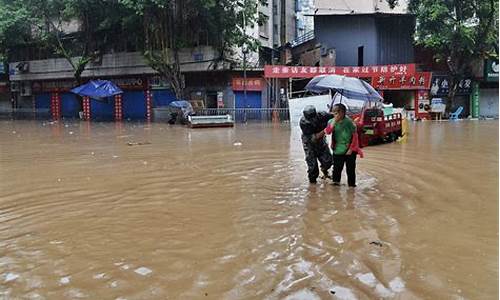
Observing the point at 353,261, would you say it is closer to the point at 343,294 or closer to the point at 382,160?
the point at 343,294

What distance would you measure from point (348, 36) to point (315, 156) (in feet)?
76.0

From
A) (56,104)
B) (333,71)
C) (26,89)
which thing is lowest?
(56,104)

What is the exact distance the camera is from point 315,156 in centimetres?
813

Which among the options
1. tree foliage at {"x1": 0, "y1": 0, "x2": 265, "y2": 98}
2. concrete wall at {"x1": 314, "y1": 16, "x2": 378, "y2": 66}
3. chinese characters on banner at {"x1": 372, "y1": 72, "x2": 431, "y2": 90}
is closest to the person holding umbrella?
tree foliage at {"x1": 0, "y1": 0, "x2": 265, "y2": 98}

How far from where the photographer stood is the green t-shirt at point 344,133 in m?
7.62

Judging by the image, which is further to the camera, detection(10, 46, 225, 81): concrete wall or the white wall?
the white wall

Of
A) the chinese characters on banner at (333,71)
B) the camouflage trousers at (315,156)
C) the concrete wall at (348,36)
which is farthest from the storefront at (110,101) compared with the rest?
the camouflage trousers at (315,156)

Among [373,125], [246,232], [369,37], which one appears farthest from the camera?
[369,37]

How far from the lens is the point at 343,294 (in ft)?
11.8

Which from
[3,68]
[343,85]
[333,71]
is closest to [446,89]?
[333,71]

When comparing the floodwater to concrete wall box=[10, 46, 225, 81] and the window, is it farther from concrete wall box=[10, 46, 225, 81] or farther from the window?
the window

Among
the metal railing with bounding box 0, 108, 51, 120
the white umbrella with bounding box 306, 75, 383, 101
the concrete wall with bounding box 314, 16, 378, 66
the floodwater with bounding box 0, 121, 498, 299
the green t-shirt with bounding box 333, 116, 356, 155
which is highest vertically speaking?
the concrete wall with bounding box 314, 16, 378, 66

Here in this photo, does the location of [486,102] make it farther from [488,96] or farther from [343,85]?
[343,85]

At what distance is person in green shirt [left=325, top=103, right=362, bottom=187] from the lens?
7.61 metres
